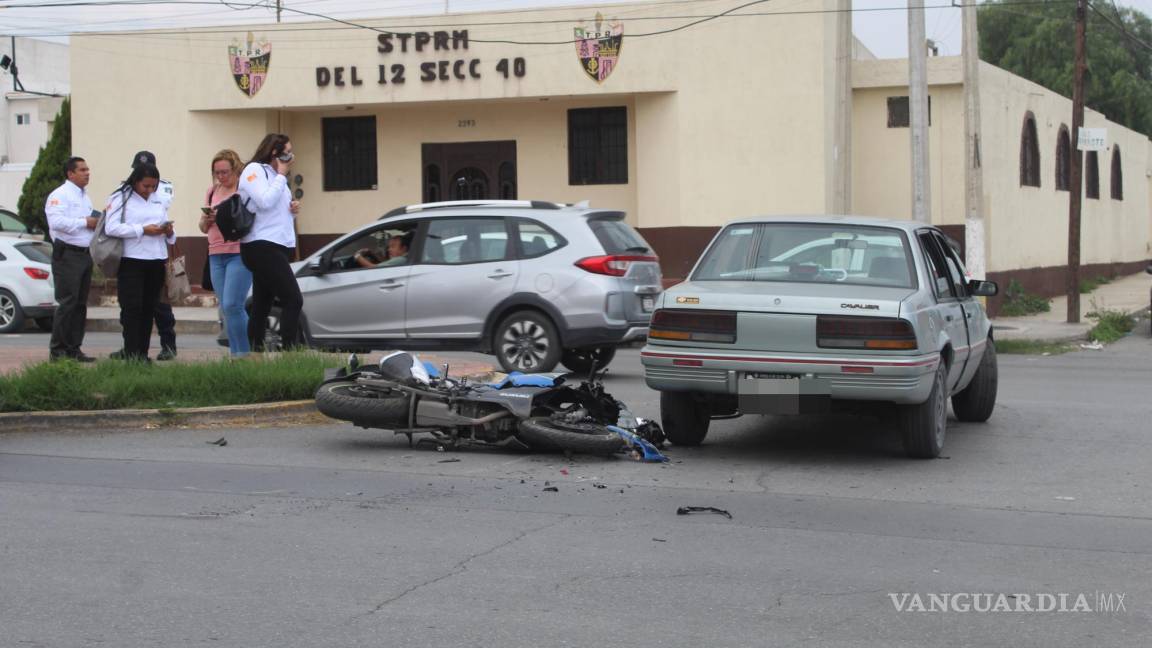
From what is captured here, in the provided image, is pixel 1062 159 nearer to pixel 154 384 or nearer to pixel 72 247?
pixel 72 247

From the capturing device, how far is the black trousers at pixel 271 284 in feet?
36.1

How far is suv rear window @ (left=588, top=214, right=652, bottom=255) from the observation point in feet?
42.6

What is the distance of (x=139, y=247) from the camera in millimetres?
11227

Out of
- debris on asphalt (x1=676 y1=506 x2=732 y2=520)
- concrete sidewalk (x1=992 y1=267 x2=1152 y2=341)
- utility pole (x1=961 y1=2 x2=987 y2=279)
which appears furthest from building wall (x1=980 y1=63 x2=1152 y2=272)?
debris on asphalt (x1=676 y1=506 x2=732 y2=520)

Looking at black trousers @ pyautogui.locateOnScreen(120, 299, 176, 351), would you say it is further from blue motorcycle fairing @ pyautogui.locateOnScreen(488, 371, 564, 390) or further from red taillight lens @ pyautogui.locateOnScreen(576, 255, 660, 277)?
blue motorcycle fairing @ pyautogui.locateOnScreen(488, 371, 564, 390)

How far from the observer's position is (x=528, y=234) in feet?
43.0

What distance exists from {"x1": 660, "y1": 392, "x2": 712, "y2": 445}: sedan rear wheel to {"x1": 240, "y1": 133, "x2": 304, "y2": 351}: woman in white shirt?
12.2ft

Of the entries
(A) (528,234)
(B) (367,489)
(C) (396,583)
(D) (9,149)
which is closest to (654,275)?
(A) (528,234)

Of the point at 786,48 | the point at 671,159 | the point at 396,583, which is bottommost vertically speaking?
the point at 396,583

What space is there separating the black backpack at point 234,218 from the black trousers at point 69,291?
172 cm

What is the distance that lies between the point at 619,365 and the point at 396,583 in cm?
949

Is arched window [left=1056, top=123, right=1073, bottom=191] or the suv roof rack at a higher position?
arched window [left=1056, top=123, right=1073, bottom=191]

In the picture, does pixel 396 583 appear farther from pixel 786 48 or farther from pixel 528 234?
pixel 786 48

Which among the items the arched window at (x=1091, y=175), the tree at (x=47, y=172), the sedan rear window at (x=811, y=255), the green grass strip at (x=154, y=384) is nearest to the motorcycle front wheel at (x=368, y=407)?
the green grass strip at (x=154, y=384)
